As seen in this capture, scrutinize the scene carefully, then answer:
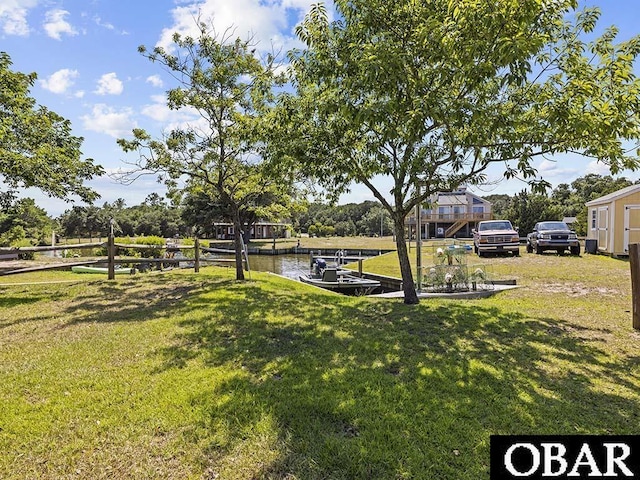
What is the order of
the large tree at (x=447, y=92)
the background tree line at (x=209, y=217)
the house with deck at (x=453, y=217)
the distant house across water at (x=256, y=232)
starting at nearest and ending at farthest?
the large tree at (x=447, y=92) < the background tree line at (x=209, y=217) < the house with deck at (x=453, y=217) < the distant house across water at (x=256, y=232)

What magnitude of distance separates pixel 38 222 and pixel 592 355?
35.5m

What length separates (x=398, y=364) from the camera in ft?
13.3

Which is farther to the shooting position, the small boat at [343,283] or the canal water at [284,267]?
the canal water at [284,267]

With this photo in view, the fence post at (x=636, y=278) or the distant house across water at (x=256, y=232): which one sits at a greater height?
the distant house across water at (x=256, y=232)

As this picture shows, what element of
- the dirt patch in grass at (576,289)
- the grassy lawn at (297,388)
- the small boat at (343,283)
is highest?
the dirt patch in grass at (576,289)

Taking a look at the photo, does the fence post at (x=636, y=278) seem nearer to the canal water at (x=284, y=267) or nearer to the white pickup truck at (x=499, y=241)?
the white pickup truck at (x=499, y=241)

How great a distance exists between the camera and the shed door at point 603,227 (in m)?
16.6

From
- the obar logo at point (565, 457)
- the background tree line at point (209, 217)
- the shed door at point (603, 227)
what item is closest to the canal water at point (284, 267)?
the background tree line at point (209, 217)

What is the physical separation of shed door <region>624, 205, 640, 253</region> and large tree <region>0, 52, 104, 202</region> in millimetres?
18860

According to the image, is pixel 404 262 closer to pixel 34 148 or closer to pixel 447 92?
pixel 447 92

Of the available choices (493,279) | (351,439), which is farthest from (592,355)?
(493,279)

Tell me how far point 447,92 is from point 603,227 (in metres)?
16.4

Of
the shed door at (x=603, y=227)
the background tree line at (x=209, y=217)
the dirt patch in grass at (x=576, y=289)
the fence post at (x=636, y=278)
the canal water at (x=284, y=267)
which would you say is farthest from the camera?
the background tree line at (x=209, y=217)

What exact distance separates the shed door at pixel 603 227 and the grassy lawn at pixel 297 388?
41.0 ft
